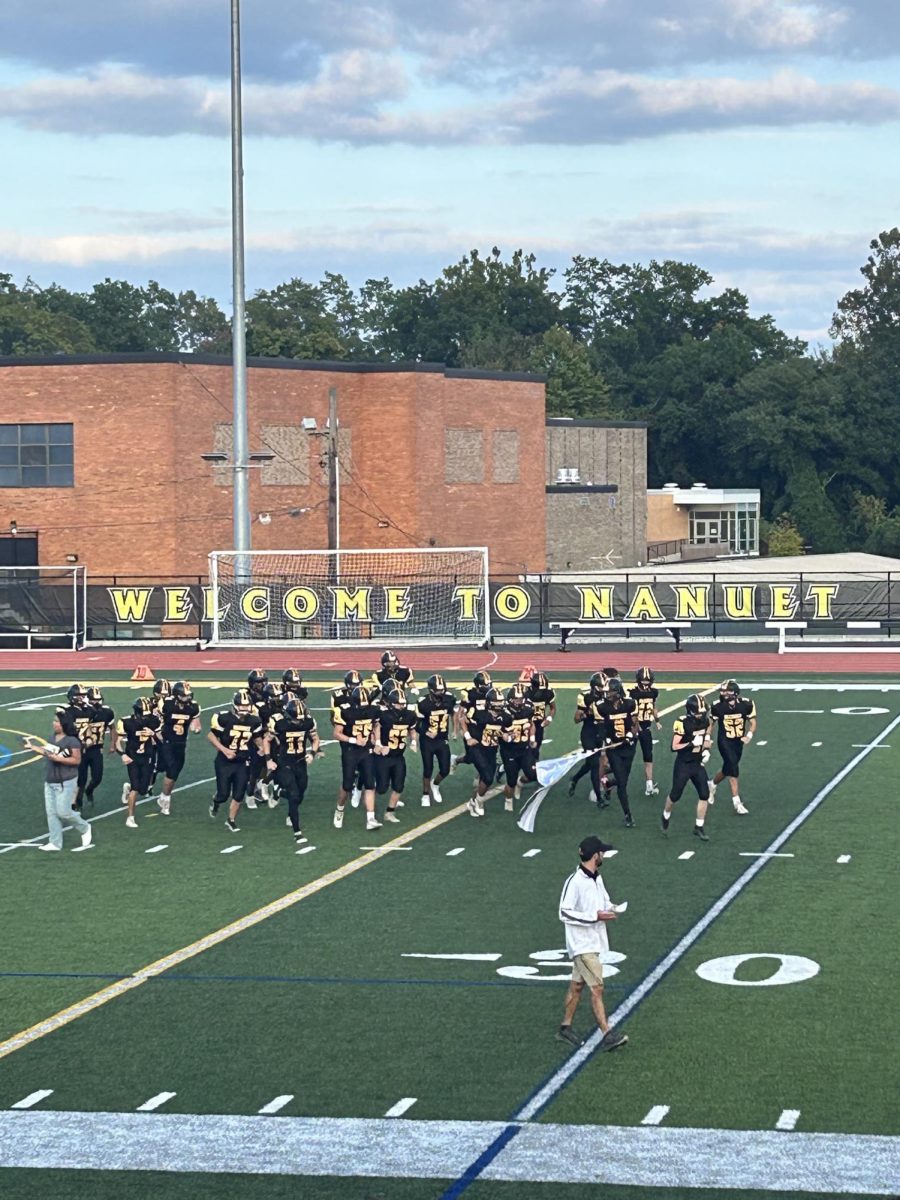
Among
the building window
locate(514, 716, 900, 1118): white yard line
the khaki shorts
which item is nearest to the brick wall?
the building window

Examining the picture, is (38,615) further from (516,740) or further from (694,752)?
(694,752)

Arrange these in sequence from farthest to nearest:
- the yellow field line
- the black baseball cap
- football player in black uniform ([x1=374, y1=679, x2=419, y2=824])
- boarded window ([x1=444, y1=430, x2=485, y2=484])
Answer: boarded window ([x1=444, y1=430, x2=485, y2=484]) < football player in black uniform ([x1=374, y1=679, x2=419, y2=824]) < the yellow field line < the black baseball cap

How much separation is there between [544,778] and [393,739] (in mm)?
2753

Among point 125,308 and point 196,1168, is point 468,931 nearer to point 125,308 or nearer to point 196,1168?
point 196,1168

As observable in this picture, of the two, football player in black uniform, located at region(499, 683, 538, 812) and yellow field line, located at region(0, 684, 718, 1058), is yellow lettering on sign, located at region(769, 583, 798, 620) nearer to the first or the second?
Answer: football player in black uniform, located at region(499, 683, 538, 812)

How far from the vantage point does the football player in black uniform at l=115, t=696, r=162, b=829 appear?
25.3 meters

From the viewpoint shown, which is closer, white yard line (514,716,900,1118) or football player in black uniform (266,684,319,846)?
white yard line (514,716,900,1118)

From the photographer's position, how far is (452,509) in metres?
66.9

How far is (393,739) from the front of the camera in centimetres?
A: 2444

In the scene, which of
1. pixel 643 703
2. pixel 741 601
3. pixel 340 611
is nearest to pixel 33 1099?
pixel 643 703

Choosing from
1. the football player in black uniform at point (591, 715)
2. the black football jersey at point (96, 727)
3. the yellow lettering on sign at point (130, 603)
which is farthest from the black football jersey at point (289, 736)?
the yellow lettering on sign at point (130, 603)

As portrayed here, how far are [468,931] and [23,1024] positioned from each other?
467 cm

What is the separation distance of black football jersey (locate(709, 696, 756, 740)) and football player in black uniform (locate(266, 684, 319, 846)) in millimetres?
5033

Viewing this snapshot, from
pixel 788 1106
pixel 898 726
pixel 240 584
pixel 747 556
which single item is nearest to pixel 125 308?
pixel 747 556
